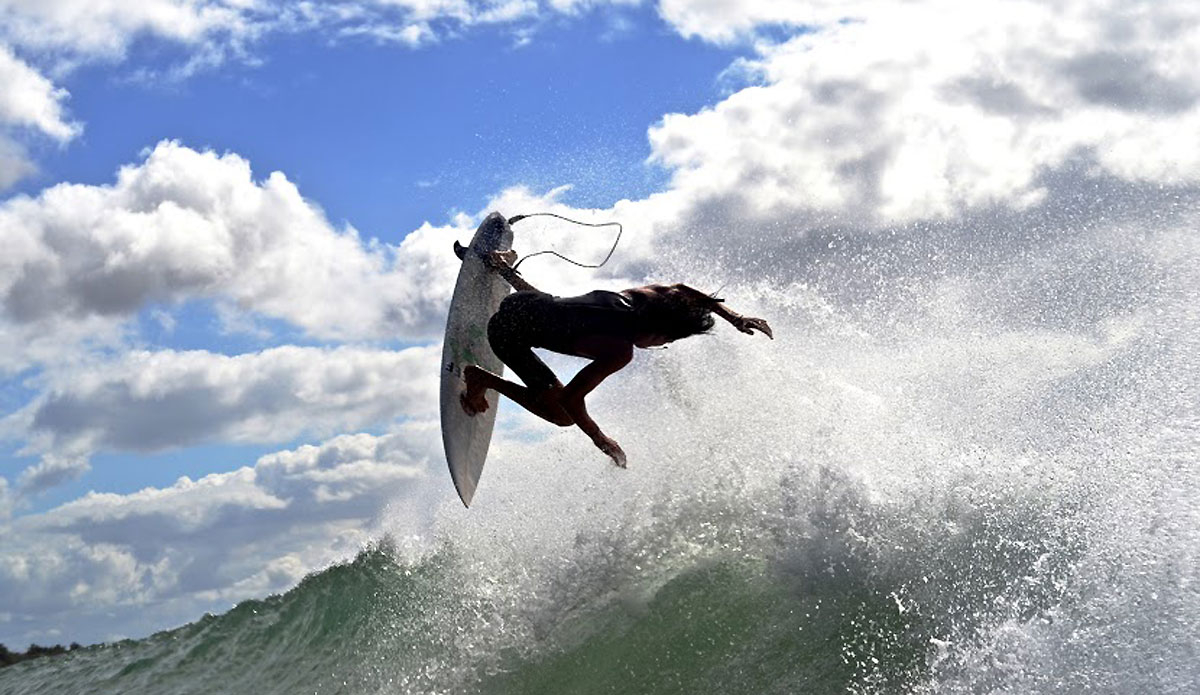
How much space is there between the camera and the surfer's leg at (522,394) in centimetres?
752

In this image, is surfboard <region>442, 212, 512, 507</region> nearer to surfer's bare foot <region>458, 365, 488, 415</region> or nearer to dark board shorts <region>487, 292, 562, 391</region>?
surfer's bare foot <region>458, 365, 488, 415</region>

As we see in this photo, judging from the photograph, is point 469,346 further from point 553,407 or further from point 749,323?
point 749,323

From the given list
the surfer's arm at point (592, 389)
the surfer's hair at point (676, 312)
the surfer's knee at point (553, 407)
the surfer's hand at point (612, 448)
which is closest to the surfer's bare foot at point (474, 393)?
the surfer's knee at point (553, 407)

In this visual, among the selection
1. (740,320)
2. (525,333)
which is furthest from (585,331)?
(740,320)

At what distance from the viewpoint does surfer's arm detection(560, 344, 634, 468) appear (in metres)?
7.21

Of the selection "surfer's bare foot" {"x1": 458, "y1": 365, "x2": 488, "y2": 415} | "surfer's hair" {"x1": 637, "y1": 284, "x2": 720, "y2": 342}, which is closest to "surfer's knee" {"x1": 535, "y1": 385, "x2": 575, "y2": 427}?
"surfer's bare foot" {"x1": 458, "y1": 365, "x2": 488, "y2": 415}

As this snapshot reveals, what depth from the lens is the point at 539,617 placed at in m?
7.89

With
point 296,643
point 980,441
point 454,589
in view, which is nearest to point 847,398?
point 980,441

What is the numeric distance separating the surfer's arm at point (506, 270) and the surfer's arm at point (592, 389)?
99 centimetres

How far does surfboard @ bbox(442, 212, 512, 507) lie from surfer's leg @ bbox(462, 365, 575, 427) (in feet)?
0.97

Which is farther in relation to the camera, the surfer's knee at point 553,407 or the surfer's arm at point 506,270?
the surfer's arm at point 506,270

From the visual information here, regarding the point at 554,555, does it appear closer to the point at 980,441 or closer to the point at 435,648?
the point at 435,648

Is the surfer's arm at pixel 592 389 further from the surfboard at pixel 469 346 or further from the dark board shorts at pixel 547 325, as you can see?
the surfboard at pixel 469 346

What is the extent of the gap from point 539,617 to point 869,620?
8.31 feet
